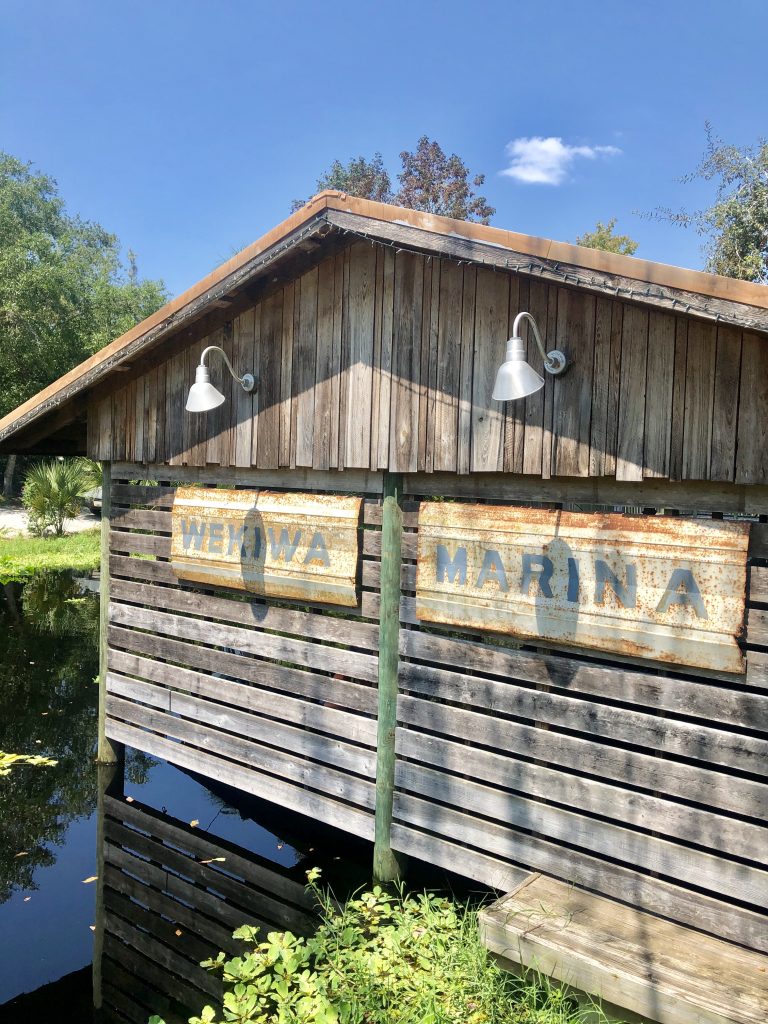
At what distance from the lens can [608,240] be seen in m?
34.2

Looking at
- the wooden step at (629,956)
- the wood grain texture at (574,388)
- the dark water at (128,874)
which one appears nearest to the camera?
the wooden step at (629,956)

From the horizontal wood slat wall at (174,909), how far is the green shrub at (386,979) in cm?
24

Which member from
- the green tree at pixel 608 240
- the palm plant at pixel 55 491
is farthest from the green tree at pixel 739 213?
the palm plant at pixel 55 491

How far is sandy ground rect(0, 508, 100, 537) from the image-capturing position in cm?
2324

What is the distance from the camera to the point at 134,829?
6445 mm

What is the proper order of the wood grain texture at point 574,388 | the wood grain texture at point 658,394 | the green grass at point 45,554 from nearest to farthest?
the wood grain texture at point 658,394 < the wood grain texture at point 574,388 < the green grass at point 45,554

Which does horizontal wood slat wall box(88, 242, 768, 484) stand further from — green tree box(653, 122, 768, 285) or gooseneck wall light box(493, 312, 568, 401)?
green tree box(653, 122, 768, 285)

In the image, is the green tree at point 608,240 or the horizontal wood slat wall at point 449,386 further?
the green tree at point 608,240

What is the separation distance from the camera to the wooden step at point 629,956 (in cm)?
320

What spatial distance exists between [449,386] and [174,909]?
4.12m

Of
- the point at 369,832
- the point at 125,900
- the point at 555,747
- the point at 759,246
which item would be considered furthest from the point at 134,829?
the point at 759,246

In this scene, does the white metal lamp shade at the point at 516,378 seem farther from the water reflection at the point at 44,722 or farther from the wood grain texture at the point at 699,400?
the water reflection at the point at 44,722

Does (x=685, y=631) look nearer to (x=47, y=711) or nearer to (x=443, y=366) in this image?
→ (x=443, y=366)

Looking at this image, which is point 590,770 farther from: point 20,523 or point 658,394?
point 20,523
